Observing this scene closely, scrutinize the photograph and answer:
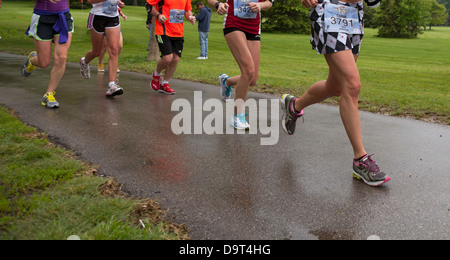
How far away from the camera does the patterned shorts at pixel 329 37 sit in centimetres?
379

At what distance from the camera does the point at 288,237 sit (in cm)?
271

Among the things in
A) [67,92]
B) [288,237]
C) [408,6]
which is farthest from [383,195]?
[408,6]

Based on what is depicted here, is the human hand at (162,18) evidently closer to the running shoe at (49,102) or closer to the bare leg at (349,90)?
the running shoe at (49,102)

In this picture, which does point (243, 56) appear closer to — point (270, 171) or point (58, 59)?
point (270, 171)

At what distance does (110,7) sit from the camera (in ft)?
23.7

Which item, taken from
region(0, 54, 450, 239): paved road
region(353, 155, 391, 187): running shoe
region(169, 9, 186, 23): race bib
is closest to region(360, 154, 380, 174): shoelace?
region(353, 155, 391, 187): running shoe

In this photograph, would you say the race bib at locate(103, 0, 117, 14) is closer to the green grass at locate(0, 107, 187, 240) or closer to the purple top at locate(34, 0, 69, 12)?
the purple top at locate(34, 0, 69, 12)

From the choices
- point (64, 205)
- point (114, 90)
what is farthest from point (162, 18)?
point (64, 205)

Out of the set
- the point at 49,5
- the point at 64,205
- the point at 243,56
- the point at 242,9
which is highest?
the point at 242,9

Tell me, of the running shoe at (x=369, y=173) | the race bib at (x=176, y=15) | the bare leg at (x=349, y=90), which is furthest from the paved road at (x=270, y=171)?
the race bib at (x=176, y=15)

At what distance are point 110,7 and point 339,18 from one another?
15.2 ft

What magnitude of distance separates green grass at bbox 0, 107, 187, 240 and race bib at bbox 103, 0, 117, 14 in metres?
3.88

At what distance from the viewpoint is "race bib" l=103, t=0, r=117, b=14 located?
720 cm
